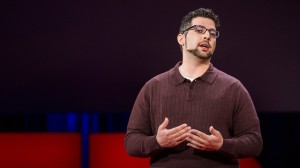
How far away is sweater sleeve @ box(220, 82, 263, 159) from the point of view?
6.16 feet

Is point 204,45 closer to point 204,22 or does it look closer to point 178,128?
point 204,22

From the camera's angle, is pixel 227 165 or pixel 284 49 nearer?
pixel 227 165

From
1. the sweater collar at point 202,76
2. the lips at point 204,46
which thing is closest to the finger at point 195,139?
the sweater collar at point 202,76

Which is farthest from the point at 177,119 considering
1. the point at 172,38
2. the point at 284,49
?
the point at 284,49

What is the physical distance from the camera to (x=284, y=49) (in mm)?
3119

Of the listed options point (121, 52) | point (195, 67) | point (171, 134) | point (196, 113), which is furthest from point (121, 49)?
point (171, 134)

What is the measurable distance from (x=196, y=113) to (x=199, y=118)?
0.08ft

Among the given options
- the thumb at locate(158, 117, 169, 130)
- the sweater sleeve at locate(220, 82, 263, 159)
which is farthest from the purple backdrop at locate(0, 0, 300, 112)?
the thumb at locate(158, 117, 169, 130)

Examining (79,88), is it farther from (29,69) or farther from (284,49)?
(284,49)

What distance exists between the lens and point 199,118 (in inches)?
75.4

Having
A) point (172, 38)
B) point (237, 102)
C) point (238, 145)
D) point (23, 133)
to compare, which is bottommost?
point (23, 133)

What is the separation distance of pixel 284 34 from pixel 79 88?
1354 mm

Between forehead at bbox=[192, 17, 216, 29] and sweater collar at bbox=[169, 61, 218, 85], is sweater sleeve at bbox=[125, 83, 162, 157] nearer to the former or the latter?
sweater collar at bbox=[169, 61, 218, 85]

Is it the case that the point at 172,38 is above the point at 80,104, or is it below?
above
